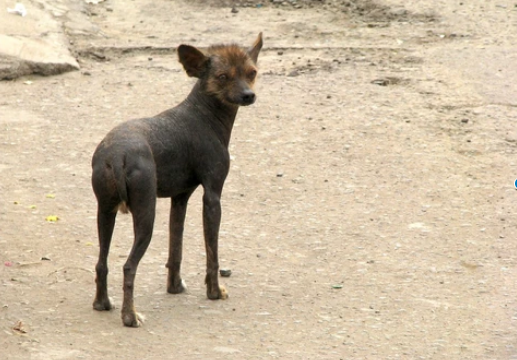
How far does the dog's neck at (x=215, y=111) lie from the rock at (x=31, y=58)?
438 cm

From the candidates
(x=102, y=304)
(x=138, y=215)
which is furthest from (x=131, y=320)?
(x=138, y=215)

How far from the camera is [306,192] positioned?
757cm

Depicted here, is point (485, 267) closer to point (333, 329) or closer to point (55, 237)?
point (333, 329)

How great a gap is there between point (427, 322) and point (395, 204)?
76.6 inches

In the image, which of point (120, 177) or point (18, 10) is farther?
point (18, 10)

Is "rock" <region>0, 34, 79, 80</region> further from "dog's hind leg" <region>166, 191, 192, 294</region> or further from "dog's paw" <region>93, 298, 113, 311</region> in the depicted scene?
"dog's paw" <region>93, 298, 113, 311</region>

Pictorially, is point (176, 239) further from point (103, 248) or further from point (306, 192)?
point (306, 192)

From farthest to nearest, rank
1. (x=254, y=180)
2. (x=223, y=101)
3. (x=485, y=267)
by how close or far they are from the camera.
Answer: (x=254, y=180) → (x=485, y=267) → (x=223, y=101)

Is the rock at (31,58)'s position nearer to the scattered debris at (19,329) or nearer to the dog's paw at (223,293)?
the dog's paw at (223,293)

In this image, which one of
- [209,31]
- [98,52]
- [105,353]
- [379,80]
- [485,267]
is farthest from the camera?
[209,31]

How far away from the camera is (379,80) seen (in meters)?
9.84

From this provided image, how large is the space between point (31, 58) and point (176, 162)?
4.79m

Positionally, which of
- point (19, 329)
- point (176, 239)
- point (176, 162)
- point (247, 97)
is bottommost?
point (19, 329)

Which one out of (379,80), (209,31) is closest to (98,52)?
(209,31)
